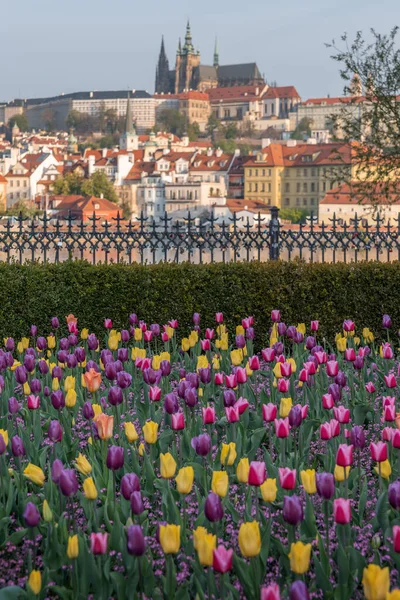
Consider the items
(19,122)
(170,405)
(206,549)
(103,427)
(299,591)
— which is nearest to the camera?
(299,591)

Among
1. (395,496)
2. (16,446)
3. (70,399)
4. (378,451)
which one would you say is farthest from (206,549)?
(70,399)

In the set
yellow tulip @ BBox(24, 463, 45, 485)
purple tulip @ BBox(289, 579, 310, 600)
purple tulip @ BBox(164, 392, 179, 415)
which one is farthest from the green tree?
purple tulip @ BBox(289, 579, 310, 600)

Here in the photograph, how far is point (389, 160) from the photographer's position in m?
16.5

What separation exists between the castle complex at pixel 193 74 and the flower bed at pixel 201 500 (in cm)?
18111

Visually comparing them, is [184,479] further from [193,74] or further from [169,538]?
[193,74]

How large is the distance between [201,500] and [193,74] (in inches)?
7589

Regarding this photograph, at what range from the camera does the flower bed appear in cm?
309

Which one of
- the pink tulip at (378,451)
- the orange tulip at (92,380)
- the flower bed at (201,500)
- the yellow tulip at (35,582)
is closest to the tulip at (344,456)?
the flower bed at (201,500)

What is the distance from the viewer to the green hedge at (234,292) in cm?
891

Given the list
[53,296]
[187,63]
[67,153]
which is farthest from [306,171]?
[53,296]

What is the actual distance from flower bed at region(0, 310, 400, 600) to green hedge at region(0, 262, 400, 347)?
347cm

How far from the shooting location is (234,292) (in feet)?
29.7

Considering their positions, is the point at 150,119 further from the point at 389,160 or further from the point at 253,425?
the point at 253,425

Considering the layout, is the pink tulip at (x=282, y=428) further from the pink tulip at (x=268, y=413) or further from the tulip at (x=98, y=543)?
the tulip at (x=98, y=543)
